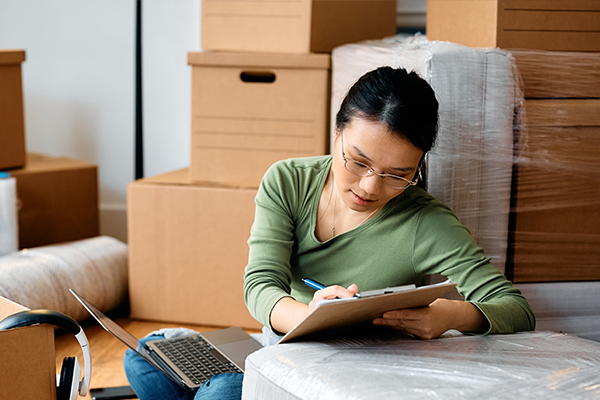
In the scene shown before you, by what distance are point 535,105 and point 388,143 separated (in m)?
0.41

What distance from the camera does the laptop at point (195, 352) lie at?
3.43 feet

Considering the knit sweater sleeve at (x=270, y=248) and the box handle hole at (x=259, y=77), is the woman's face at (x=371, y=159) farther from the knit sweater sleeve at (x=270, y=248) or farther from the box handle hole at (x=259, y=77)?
the box handle hole at (x=259, y=77)

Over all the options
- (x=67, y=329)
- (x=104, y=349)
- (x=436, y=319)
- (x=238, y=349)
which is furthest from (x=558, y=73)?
(x=104, y=349)

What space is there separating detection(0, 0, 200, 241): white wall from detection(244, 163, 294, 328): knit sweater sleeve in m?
1.29

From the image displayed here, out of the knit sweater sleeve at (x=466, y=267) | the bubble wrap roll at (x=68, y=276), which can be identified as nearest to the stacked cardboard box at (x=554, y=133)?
the knit sweater sleeve at (x=466, y=267)

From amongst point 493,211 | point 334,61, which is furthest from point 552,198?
point 334,61

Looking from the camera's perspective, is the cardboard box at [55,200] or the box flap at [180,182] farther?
the cardboard box at [55,200]

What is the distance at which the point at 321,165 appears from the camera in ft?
3.50

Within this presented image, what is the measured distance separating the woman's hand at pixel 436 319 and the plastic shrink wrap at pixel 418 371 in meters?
0.02

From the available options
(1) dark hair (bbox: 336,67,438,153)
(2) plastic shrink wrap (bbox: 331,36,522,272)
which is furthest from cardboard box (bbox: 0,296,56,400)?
(2) plastic shrink wrap (bbox: 331,36,522,272)

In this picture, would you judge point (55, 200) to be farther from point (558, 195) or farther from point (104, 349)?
point (558, 195)

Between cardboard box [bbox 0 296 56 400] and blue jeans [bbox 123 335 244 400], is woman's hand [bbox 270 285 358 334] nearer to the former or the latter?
blue jeans [bbox 123 335 244 400]

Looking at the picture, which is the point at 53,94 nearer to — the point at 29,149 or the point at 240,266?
the point at 29,149

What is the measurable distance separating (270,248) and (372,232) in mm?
166
